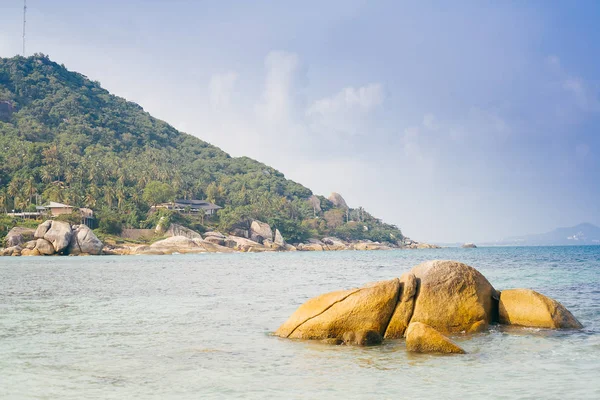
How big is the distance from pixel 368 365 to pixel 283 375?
1907 mm

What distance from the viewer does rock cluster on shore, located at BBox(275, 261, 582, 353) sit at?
14977 mm

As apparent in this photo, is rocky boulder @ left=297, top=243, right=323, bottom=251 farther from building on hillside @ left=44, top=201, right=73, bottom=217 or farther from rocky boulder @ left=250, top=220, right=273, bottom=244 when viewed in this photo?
building on hillside @ left=44, top=201, right=73, bottom=217

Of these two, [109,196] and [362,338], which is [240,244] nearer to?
[109,196]

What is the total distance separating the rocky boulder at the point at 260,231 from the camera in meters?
143

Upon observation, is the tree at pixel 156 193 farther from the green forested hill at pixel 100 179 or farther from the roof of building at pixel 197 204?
the roof of building at pixel 197 204

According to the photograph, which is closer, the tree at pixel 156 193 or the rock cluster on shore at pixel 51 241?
the rock cluster on shore at pixel 51 241

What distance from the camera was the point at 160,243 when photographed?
109062 millimetres

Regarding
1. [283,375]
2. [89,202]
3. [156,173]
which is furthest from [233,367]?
[156,173]

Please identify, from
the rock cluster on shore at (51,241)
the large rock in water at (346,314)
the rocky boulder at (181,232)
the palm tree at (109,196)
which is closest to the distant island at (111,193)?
the palm tree at (109,196)

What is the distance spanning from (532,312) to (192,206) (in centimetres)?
13841

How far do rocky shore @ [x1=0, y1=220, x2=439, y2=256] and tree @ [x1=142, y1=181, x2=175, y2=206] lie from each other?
62.7ft

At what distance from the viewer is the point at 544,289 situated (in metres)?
27.3

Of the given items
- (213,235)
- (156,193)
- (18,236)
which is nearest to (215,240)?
(213,235)

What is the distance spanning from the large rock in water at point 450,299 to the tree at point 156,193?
422 feet
